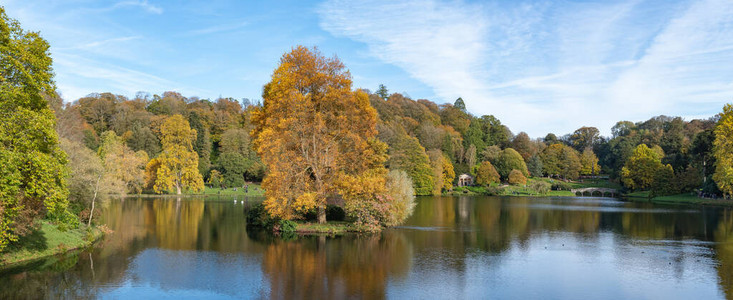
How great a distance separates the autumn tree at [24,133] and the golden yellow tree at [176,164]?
49.8m

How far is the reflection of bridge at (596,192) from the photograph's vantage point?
89.3 m

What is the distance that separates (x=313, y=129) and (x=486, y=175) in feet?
224

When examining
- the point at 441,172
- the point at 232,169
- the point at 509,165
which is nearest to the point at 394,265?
the point at 232,169

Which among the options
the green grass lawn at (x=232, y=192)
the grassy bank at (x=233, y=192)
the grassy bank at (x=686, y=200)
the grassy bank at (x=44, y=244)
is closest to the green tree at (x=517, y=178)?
the grassy bank at (x=686, y=200)

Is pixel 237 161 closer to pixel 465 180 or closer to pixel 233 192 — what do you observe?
pixel 233 192

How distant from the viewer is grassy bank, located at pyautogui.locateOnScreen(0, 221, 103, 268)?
761 inches

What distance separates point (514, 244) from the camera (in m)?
27.2

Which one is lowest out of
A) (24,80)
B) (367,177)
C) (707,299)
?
(707,299)

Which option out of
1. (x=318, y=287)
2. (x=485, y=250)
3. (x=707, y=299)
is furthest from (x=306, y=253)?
(x=707, y=299)

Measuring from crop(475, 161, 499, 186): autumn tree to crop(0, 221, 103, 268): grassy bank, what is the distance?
77.9m

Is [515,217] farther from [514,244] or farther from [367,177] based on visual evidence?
[367,177]

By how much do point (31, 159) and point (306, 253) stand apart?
12.5m

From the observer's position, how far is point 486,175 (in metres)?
92.8

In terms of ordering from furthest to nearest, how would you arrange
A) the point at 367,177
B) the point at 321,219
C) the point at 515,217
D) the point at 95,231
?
1. the point at 515,217
2. the point at 321,219
3. the point at 367,177
4. the point at 95,231
